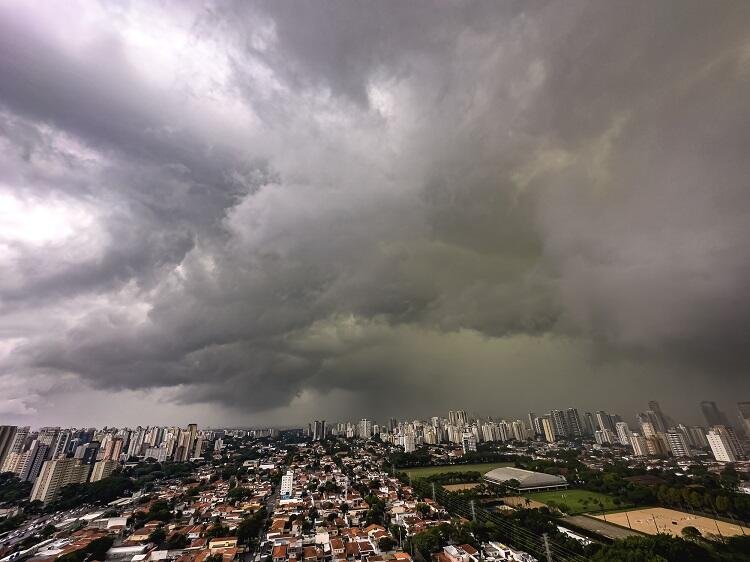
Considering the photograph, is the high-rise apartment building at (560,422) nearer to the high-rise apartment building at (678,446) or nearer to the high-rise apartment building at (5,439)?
the high-rise apartment building at (678,446)

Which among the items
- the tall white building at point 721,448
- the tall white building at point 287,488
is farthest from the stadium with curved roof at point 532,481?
the tall white building at point 721,448

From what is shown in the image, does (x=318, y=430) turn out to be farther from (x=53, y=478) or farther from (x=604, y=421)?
(x=604, y=421)

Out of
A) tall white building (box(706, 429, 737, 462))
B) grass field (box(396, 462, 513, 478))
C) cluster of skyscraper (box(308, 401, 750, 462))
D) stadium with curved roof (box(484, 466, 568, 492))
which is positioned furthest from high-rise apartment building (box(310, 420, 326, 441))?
tall white building (box(706, 429, 737, 462))

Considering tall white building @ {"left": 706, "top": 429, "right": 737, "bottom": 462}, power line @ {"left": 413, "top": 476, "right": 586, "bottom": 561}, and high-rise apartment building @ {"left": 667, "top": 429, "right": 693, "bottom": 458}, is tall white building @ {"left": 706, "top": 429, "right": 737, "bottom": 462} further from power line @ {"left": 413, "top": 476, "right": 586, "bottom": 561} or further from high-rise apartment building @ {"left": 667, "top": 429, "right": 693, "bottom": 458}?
power line @ {"left": 413, "top": 476, "right": 586, "bottom": 561}

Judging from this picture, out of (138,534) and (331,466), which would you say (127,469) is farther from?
(138,534)

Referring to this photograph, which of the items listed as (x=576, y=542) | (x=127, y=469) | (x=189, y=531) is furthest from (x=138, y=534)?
(x=127, y=469)
